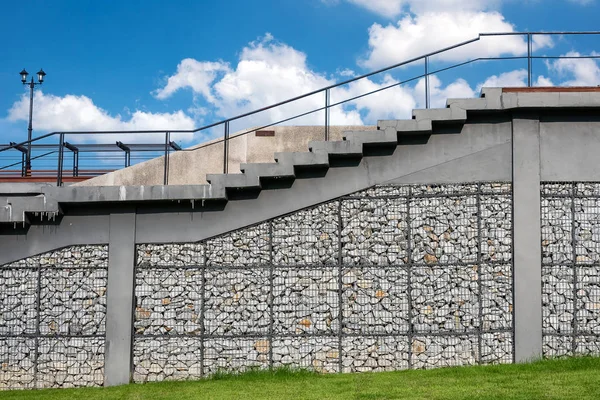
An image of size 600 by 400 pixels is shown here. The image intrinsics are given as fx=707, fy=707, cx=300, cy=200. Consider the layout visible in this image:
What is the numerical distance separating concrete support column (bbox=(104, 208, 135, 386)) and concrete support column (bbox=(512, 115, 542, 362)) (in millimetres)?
6240

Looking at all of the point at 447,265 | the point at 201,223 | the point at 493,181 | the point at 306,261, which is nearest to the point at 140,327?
the point at 201,223

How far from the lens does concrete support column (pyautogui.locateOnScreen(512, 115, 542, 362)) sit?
11.3 metres

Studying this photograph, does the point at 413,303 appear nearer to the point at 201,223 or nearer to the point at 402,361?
the point at 402,361

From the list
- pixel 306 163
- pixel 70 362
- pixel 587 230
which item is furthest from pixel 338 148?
pixel 70 362

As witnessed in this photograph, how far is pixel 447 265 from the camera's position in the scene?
11.4 m

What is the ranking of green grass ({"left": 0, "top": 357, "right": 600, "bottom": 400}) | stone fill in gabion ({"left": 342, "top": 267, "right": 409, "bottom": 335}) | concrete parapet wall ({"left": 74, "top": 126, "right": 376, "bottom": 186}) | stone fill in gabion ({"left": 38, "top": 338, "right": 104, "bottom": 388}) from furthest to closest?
concrete parapet wall ({"left": 74, "top": 126, "right": 376, "bottom": 186}) → stone fill in gabion ({"left": 38, "top": 338, "right": 104, "bottom": 388}) → stone fill in gabion ({"left": 342, "top": 267, "right": 409, "bottom": 335}) → green grass ({"left": 0, "top": 357, "right": 600, "bottom": 400})

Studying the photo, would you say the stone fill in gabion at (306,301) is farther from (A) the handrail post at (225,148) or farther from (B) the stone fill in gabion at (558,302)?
(B) the stone fill in gabion at (558,302)

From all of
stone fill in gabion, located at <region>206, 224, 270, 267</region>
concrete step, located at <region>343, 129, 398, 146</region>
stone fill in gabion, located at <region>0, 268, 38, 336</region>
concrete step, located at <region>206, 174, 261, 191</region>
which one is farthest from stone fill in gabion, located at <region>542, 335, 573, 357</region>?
stone fill in gabion, located at <region>0, 268, 38, 336</region>

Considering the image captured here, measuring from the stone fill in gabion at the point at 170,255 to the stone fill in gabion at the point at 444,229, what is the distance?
11.6 ft

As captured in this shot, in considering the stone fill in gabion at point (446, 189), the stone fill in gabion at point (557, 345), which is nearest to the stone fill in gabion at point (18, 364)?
the stone fill in gabion at point (446, 189)

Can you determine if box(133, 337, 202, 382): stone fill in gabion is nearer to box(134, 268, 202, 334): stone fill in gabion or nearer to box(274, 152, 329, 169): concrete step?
box(134, 268, 202, 334): stone fill in gabion

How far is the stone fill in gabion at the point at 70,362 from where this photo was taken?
11.6 metres

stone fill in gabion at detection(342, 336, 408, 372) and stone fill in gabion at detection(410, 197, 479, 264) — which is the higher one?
stone fill in gabion at detection(410, 197, 479, 264)

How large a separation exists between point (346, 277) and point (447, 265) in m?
1.64
